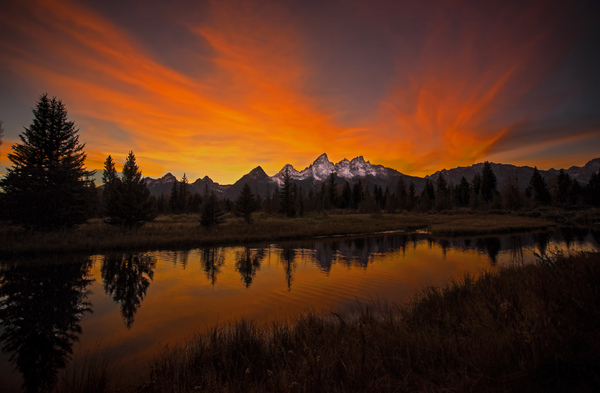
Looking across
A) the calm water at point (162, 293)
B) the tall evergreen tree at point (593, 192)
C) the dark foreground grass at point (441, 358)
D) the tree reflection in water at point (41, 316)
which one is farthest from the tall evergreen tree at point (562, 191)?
the tree reflection in water at point (41, 316)

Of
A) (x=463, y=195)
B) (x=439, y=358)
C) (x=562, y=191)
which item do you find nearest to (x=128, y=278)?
(x=439, y=358)

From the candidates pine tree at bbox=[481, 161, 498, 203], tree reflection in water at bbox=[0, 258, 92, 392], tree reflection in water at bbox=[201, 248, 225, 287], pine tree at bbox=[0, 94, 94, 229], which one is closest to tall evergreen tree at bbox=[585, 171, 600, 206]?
pine tree at bbox=[481, 161, 498, 203]

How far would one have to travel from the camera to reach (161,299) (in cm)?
1323

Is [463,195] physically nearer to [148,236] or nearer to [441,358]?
[148,236]

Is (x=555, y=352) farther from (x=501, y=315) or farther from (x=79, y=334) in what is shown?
(x=79, y=334)

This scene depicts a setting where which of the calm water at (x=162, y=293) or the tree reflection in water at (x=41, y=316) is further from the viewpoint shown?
the calm water at (x=162, y=293)

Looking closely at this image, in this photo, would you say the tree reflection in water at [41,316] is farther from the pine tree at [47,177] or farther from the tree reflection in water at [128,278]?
the pine tree at [47,177]

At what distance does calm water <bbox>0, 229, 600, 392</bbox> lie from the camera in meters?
8.39

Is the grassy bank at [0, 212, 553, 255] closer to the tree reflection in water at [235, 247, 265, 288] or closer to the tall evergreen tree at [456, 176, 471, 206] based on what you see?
the tree reflection in water at [235, 247, 265, 288]

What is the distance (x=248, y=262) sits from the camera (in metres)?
21.9

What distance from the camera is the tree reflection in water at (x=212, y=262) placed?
58.2 ft

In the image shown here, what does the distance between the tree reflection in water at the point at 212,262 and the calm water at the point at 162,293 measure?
0.08 m

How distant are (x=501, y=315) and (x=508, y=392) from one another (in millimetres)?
4136

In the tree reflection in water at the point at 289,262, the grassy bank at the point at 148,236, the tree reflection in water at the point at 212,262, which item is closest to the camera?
the tree reflection in water at the point at 289,262
